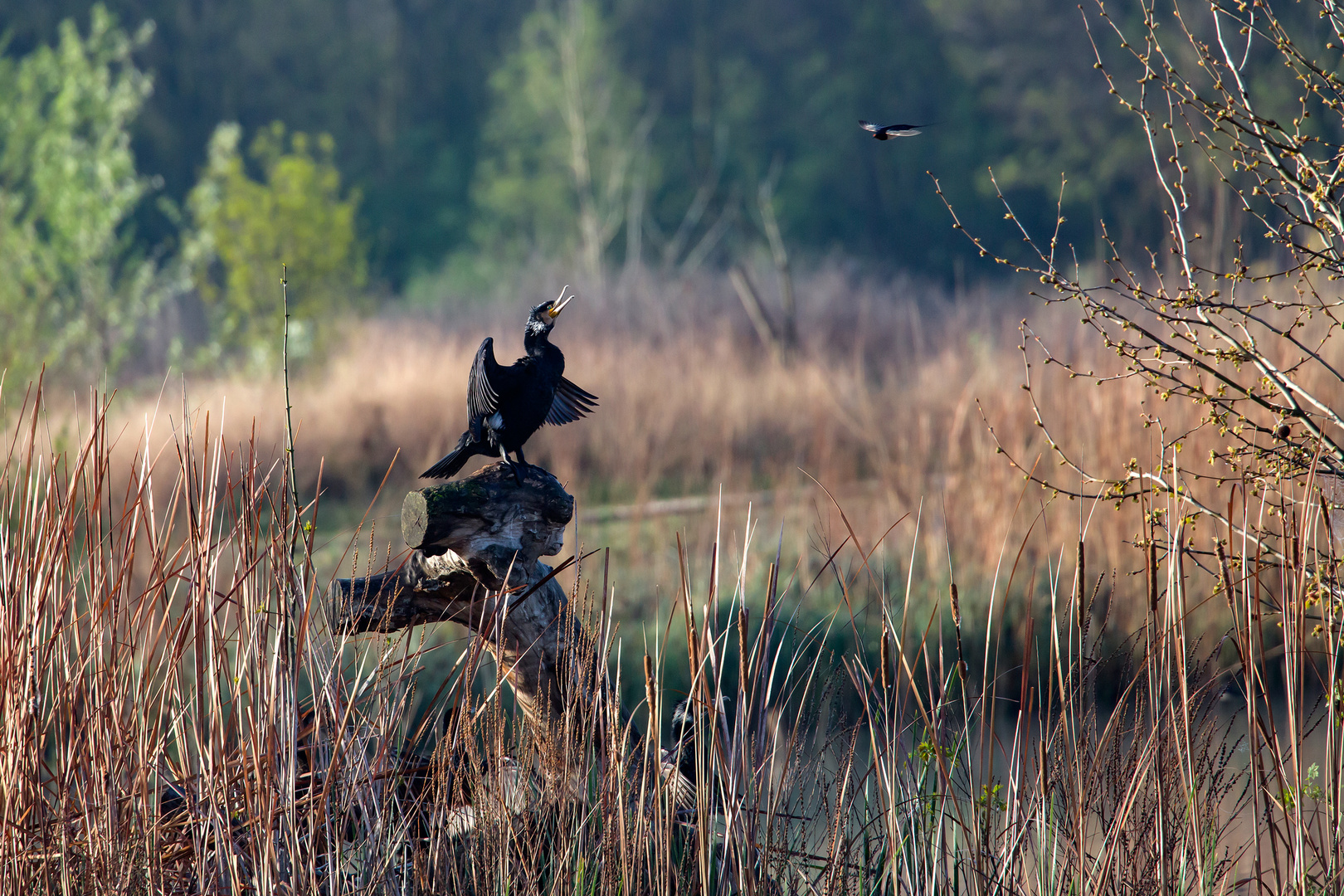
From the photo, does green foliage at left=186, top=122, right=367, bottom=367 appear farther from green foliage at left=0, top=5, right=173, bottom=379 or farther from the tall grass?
the tall grass

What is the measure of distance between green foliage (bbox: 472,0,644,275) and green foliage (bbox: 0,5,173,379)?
37.0ft

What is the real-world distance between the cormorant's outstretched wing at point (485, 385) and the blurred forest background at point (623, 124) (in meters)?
16.7

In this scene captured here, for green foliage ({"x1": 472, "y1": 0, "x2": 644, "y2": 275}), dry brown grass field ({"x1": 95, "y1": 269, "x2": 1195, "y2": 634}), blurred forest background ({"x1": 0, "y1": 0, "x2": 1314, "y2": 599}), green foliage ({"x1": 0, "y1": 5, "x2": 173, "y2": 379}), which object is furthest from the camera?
green foliage ({"x1": 472, "y1": 0, "x2": 644, "y2": 275})

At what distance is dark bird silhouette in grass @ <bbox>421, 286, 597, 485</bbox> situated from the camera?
1962mm

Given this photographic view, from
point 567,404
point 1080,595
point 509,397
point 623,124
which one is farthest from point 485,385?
point 623,124

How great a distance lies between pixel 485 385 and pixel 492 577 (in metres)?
0.36

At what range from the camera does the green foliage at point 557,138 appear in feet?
74.2

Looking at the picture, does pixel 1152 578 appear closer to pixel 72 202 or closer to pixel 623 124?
pixel 72 202

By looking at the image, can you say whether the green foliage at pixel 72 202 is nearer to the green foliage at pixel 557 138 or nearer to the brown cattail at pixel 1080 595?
the brown cattail at pixel 1080 595

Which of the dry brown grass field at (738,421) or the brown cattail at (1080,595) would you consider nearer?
the brown cattail at (1080,595)

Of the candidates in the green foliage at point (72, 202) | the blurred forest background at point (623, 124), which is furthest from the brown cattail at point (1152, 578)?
the blurred forest background at point (623, 124)

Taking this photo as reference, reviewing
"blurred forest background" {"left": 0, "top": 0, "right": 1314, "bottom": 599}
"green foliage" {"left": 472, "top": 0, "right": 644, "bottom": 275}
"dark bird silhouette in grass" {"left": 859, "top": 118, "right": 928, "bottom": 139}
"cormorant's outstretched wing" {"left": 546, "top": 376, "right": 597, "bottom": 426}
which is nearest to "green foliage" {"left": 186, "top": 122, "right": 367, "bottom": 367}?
"blurred forest background" {"left": 0, "top": 0, "right": 1314, "bottom": 599}

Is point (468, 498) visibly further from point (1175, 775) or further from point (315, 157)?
point (315, 157)

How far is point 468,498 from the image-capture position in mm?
1972
